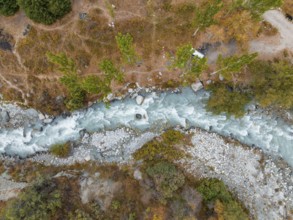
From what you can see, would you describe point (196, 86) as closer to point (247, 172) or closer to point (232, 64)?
point (232, 64)

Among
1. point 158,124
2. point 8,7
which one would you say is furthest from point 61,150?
point 8,7

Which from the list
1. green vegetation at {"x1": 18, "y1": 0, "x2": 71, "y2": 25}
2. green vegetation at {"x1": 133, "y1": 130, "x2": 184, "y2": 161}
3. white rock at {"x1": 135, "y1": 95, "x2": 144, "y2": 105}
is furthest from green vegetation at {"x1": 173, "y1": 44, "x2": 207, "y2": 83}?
green vegetation at {"x1": 18, "y1": 0, "x2": 71, "y2": 25}

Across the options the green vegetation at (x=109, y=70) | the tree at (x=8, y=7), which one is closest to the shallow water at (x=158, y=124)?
the green vegetation at (x=109, y=70)

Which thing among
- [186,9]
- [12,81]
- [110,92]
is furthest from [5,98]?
[186,9]

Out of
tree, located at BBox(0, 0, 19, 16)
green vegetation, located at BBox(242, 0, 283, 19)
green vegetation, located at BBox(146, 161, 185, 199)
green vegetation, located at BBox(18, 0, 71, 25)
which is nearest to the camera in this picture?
green vegetation, located at BBox(242, 0, 283, 19)

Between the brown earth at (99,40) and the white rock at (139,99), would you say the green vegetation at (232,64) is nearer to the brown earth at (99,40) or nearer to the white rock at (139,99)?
the brown earth at (99,40)

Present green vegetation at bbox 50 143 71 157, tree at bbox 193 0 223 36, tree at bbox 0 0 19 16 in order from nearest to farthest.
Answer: tree at bbox 193 0 223 36 → tree at bbox 0 0 19 16 → green vegetation at bbox 50 143 71 157

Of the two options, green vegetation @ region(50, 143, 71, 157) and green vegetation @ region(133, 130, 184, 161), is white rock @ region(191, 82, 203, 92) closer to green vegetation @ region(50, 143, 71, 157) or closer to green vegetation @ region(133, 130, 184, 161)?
green vegetation @ region(133, 130, 184, 161)
